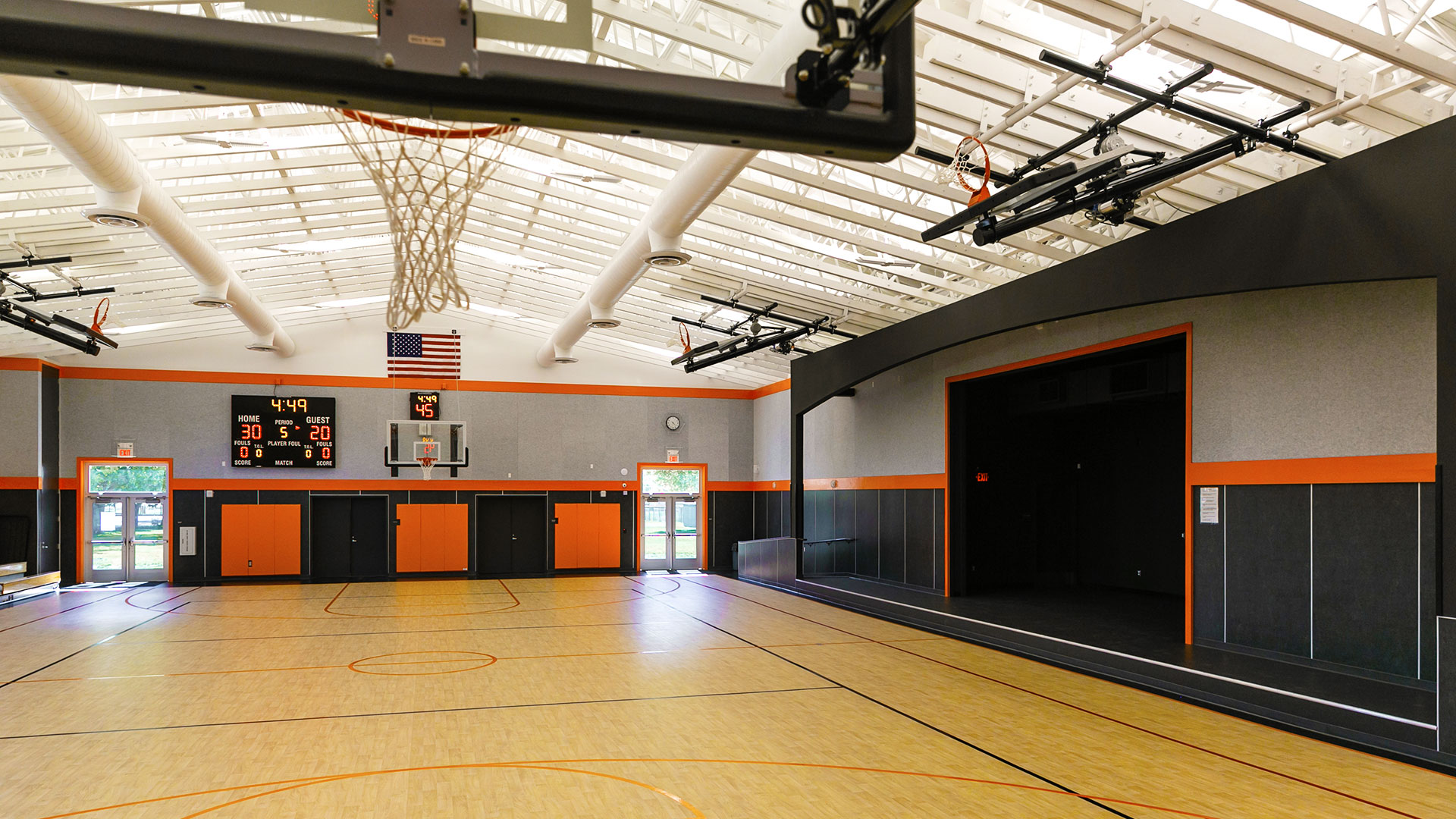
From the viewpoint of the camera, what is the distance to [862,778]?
5008mm

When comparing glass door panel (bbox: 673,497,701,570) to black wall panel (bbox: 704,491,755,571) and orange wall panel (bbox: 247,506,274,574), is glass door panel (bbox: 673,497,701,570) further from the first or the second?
orange wall panel (bbox: 247,506,274,574)

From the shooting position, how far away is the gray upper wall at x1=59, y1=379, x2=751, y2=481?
16578mm

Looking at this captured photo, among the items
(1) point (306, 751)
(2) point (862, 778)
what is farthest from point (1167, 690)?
(1) point (306, 751)

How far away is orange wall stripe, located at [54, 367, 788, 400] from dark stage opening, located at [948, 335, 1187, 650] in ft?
17.4

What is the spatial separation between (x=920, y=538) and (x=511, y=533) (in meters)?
8.71

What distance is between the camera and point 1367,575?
24.6 feet

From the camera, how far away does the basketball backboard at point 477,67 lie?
228cm

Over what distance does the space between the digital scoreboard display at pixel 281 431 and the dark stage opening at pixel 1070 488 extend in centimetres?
1166

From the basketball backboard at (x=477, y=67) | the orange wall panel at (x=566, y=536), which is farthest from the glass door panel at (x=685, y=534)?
the basketball backboard at (x=477, y=67)

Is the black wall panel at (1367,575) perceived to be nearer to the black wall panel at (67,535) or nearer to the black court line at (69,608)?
the black court line at (69,608)

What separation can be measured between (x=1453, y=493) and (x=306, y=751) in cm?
696

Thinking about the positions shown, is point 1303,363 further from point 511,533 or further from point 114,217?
point 511,533

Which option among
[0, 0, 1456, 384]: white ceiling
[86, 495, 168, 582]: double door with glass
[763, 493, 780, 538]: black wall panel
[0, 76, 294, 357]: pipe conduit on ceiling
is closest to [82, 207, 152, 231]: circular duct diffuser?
[0, 76, 294, 357]: pipe conduit on ceiling

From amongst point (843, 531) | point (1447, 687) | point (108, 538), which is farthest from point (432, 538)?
point (1447, 687)
